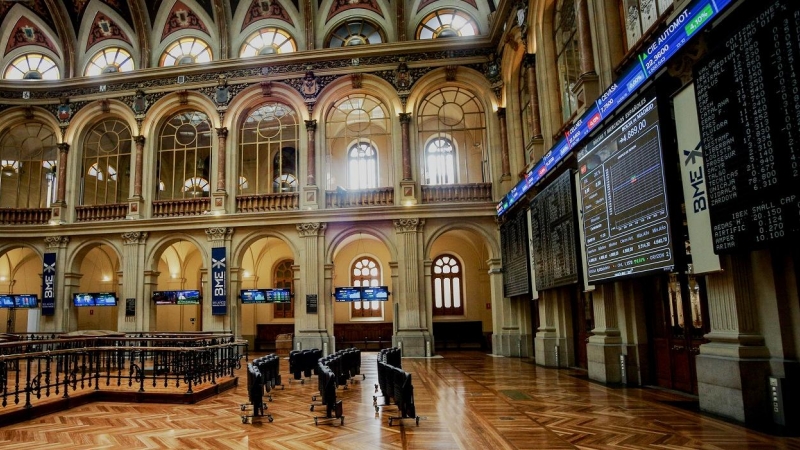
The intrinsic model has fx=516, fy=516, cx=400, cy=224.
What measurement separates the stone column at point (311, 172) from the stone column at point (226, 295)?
9.85ft

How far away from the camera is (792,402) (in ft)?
18.1

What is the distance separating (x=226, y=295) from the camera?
18172mm

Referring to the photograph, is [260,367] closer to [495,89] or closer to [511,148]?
[511,148]

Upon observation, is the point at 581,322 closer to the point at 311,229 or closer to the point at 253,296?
the point at 311,229

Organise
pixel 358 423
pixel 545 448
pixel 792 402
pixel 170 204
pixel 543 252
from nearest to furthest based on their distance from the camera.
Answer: pixel 545 448 < pixel 792 402 < pixel 358 423 < pixel 543 252 < pixel 170 204

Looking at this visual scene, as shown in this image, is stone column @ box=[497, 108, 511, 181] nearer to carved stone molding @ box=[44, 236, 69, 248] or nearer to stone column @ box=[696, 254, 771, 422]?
stone column @ box=[696, 254, 771, 422]

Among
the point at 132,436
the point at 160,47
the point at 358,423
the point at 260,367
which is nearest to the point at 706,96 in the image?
the point at 358,423

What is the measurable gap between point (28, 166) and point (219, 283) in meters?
10.4

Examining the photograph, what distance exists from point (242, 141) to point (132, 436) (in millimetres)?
15027

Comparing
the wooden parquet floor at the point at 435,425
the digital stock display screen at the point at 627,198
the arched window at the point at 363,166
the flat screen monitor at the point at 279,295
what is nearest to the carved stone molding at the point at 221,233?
the flat screen monitor at the point at 279,295

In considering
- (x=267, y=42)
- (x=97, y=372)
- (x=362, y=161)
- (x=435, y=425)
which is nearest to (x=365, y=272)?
(x=362, y=161)

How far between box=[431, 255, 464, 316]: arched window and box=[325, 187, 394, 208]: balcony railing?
5.18 m

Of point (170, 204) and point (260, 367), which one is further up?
point (170, 204)

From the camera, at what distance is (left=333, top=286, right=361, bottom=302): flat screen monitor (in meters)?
18.5
